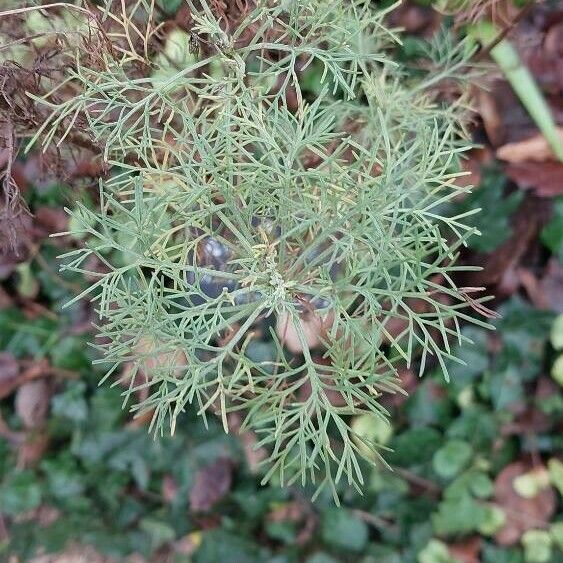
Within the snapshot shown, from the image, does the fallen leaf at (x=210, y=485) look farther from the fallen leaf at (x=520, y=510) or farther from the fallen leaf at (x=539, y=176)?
the fallen leaf at (x=539, y=176)

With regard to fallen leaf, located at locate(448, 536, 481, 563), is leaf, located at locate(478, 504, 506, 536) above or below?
above

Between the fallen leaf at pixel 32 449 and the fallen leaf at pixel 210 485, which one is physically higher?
the fallen leaf at pixel 210 485

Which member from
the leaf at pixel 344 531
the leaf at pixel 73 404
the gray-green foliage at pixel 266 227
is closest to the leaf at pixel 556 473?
the leaf at pixel 344 531

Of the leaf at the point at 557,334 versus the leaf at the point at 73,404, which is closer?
the leaf at the point at 557,334

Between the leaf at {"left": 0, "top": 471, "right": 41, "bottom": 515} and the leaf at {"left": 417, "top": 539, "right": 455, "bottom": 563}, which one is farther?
the leaf at {"left": 0, "top": 471, "right": 41, "bottom": 515}

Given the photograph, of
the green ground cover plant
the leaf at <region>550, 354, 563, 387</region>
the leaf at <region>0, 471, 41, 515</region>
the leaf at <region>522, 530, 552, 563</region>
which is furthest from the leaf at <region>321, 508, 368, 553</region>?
the leaf at <region>0, 471, 41, 515</region>

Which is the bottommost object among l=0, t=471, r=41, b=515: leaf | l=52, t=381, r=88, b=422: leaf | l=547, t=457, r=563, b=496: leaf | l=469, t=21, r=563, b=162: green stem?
l=0, t=471, r=41, b=515: leaf

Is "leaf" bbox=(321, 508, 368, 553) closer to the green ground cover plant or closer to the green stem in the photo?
the green ground cover plant
